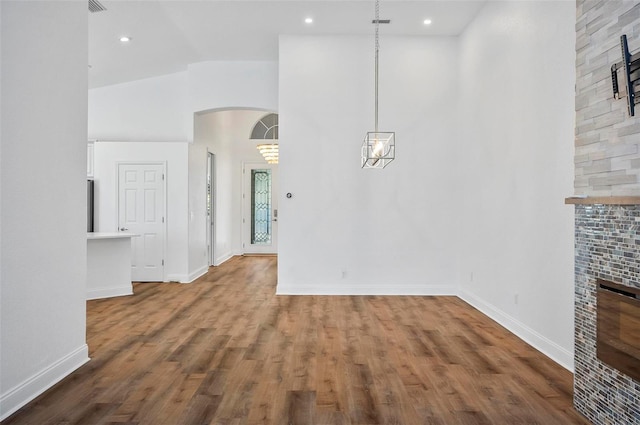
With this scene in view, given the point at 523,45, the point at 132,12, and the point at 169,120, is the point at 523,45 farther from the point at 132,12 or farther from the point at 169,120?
the point at 169,120

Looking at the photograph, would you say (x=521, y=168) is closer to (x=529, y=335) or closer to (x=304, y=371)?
(x=529, y=335)

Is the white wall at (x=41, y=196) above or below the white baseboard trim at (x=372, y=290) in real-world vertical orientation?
above

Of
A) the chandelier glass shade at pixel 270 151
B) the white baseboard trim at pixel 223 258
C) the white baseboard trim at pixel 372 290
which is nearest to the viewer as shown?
the white baseboard trim at pixel 372 290

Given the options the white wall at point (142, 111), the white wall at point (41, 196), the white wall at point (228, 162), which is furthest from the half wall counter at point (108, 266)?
the white wall at point (41, 196)

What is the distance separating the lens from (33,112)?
2.54 metres

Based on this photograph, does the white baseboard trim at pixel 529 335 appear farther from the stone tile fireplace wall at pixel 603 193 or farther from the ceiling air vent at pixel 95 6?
the ceiling air vent at pixel 95 6

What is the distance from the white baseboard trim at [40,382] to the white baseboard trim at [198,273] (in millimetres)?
3630

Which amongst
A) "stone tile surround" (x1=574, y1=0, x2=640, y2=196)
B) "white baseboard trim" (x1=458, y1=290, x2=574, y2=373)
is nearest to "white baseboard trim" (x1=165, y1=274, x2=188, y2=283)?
"white baseboard trim" (x1=458, y1=290, x2=574, y2=373)

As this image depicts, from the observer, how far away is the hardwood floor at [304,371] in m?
2.38

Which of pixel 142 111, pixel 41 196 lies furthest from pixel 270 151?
pixel 41 196

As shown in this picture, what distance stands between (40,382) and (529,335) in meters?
3.95

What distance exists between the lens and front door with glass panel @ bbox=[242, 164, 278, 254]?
10148 millimetres

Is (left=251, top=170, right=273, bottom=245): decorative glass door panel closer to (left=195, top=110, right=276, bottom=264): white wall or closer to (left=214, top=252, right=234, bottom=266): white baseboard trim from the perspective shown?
(left=195, top=110, right=276, bottom=264): white wall

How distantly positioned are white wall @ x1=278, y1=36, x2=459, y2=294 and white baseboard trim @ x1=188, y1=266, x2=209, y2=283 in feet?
6.53
